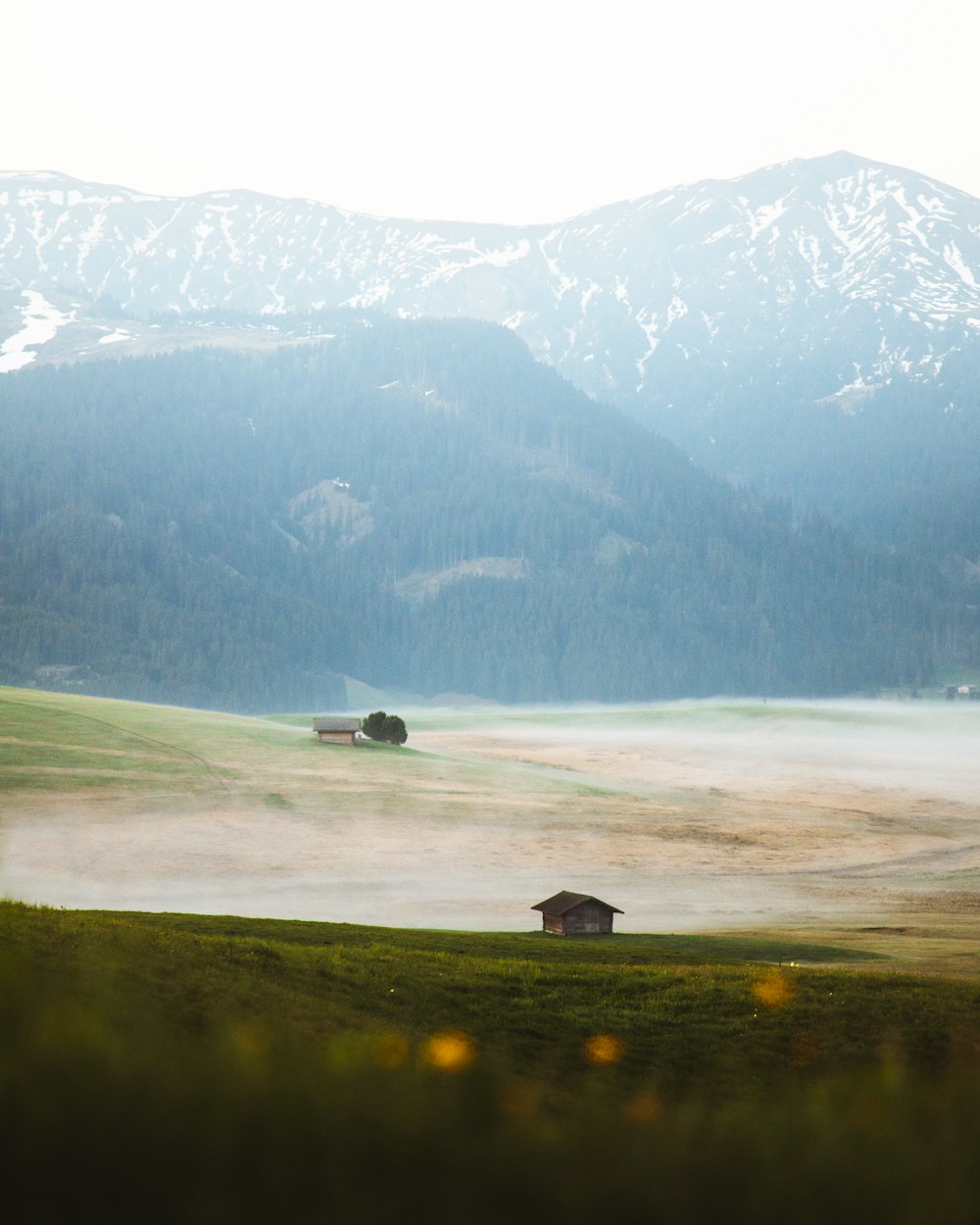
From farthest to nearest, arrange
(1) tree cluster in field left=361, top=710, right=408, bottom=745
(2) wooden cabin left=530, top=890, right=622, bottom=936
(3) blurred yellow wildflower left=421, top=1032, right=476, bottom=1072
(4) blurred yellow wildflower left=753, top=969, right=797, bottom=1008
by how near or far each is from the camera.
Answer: (1) tree cluster in field left=361, top=710, right=408, bottom=745
(2) wooden cabin left=530, top=890, right=622, bottom=936
(4) blurred yellow wildflower left=753, top=969, right=797, bottom=1008
(3) blurred yellow wildflower left=421, top=1032, right=476, bottom=1072

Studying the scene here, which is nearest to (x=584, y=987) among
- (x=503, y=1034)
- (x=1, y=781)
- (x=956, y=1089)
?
(x=503, y=1034)

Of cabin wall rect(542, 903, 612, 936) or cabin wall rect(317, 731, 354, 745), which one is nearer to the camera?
cabin wall rect(542, 903, 612, 936)

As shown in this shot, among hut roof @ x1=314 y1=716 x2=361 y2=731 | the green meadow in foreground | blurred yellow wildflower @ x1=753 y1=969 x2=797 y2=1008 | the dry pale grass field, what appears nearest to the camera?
the green meadow in foreground

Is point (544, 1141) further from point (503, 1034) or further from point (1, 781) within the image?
point (1, 781)

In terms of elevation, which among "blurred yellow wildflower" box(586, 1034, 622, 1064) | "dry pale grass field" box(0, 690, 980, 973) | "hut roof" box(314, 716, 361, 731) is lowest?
"dry pale grass field" box(0, 690, 980, 973)

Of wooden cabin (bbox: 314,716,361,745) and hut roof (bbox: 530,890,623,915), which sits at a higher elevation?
wooden cabin (bbox: 314,716,361,745)

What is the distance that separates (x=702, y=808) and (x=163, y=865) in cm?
4639

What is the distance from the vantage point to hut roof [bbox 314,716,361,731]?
379ft

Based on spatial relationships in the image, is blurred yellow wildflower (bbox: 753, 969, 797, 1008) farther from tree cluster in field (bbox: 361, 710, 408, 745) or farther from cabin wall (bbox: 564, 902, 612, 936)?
tree cluster in field (bbox: 361, 710, 408, 745)

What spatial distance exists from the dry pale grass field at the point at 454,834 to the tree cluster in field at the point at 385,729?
268 cm

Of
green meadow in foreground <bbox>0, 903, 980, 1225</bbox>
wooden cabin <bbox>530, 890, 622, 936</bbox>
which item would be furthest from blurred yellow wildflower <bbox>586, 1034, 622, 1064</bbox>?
wooden cabin <bbox>530, 890, 622, 936</bbox>

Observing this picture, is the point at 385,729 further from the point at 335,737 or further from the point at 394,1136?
the point at 394,1136

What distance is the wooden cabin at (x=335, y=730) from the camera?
11512 centimetres

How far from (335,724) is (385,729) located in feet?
21.1
